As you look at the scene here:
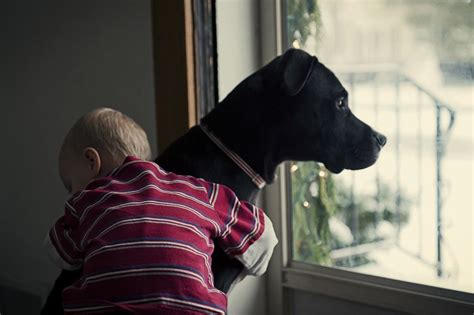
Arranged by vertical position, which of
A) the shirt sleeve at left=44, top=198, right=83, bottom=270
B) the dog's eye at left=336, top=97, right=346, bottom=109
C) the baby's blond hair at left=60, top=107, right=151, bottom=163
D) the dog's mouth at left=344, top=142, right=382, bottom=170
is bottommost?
the shirt sleeve at left=44, top=198, right=83, bottom=270

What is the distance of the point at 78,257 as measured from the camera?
1433 mm

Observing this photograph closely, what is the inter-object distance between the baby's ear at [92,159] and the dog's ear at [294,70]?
16.2 inches

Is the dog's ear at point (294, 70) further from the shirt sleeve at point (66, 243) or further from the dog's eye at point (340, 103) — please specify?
the shirt sleeve at point (66, 243)

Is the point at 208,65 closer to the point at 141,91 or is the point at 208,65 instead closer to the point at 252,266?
the point at 141,91

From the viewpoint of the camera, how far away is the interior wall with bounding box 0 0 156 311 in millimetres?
2473

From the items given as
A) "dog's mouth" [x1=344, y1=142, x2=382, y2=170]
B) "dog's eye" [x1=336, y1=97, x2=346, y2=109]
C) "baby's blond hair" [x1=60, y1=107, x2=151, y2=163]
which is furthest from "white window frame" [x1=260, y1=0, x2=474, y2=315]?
"baby's blond hair" [x1=60, y1=107, x2=151, y2=163]

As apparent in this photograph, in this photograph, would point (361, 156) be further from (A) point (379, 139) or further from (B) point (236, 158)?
(B) point (236, 158)

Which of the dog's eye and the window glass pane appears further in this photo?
the window glass pane

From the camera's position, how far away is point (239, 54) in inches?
92.4

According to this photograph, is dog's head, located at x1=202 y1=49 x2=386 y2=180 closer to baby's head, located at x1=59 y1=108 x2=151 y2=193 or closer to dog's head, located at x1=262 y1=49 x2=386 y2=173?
dog's head, located at x1=262 y1=49 x2=386 y2=173

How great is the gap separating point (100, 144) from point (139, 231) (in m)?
0.28

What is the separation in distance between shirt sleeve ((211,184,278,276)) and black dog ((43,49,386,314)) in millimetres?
54

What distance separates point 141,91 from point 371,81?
2.51 feet

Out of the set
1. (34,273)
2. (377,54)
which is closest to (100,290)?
(377,54)
